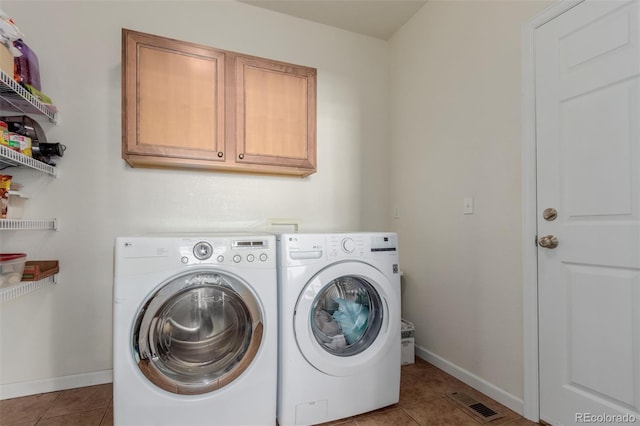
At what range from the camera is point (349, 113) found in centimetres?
257

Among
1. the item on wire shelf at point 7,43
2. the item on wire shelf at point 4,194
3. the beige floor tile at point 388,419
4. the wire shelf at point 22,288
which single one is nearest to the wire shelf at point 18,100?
the item on wire shelf at point 7,43

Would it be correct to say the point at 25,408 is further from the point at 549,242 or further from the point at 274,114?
the point at 549,242

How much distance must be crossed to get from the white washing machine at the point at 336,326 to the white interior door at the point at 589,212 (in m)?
0.73

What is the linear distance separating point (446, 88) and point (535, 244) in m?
1.16

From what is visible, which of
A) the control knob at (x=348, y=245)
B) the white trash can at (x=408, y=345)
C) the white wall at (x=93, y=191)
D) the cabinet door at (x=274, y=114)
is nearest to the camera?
the control knob at (x=348, y=245)

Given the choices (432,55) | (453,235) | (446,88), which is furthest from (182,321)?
(432,55)

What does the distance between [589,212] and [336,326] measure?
126cm

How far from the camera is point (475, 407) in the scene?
1.64m

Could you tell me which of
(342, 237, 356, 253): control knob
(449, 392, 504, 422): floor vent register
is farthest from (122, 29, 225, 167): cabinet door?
(449, 392, 504, 422): floor vent register

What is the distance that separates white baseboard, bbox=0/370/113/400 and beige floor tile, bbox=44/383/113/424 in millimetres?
34

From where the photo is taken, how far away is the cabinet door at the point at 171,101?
1.69 metres

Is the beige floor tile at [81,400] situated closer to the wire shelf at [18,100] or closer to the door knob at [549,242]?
the wire shelf at [18,100]

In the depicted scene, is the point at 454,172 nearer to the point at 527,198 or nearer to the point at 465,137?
the point at 465,137

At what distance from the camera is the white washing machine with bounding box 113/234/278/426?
1277 mm
